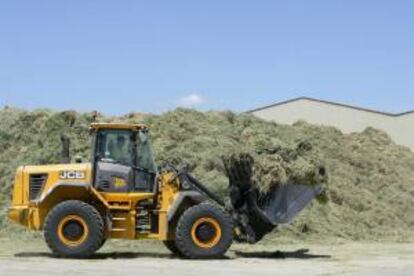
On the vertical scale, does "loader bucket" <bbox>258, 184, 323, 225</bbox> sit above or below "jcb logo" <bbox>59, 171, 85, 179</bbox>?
below

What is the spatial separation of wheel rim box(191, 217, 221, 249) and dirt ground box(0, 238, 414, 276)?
0.44m

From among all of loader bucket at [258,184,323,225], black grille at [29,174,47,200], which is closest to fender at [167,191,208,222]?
loader bucket at [258,184,323,225]

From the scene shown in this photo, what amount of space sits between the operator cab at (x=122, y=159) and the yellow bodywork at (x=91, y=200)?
132mm

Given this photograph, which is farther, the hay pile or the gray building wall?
the gray building wall

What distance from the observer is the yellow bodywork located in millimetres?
15805

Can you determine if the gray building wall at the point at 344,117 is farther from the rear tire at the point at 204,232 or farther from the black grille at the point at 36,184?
the black grille at the point at 36,184

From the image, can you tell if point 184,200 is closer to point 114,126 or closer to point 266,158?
point 114,126

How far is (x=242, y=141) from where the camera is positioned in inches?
981

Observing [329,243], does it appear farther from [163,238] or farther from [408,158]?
[408,158]

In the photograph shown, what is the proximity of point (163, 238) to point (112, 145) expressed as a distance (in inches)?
84.0

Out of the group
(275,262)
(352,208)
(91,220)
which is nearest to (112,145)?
(91,220)

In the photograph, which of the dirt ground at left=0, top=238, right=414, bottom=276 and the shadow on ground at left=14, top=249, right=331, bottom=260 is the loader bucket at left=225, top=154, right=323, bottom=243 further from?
the dirt ground at left=0, top=238, right=414, bottom=276

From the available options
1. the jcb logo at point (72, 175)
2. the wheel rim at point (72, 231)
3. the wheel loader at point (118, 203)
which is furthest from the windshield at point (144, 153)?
the wheel rim at point (72, 231)

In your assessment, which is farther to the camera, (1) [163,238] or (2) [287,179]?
(2) [287,179]
